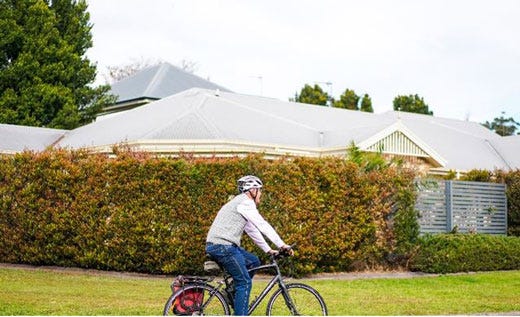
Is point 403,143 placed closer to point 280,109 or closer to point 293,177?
point 280,109

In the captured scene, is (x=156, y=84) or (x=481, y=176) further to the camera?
(x=156, y=84)

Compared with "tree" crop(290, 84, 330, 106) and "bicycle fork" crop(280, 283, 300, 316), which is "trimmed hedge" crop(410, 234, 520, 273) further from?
"tree" crop(290, 84, 330, 106)

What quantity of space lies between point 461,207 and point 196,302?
531 inches

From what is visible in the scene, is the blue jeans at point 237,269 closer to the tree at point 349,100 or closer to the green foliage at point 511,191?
the green foliage at point 511,191

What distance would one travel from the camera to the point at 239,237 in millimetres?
10102

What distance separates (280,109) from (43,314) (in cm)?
2603

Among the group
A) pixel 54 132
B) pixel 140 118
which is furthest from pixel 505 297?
pixel 54 132

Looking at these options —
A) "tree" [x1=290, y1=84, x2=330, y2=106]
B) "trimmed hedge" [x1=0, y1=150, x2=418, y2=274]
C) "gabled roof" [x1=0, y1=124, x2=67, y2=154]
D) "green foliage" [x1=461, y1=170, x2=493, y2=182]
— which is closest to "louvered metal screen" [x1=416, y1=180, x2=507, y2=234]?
"green foliage" [x1=461, y1=170, x2=493, y2=182]

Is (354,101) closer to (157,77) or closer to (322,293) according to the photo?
(157,77)

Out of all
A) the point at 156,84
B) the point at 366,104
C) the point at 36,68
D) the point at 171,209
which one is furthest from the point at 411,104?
the point at 171,209

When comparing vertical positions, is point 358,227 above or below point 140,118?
below

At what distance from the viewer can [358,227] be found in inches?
765

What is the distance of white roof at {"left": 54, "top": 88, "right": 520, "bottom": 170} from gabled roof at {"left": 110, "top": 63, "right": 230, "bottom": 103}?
8.91 m

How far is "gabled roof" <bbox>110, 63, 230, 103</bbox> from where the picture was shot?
4650 centimetres
